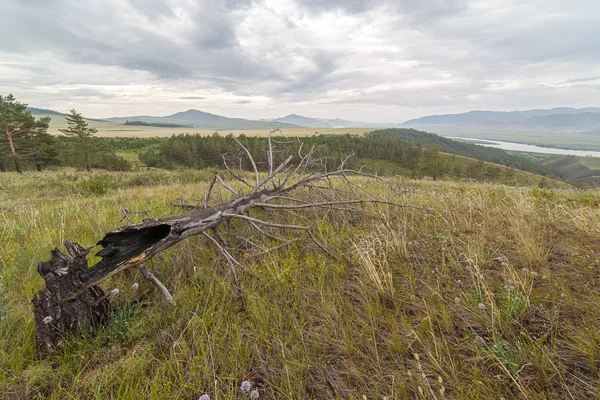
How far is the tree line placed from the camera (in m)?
35.2

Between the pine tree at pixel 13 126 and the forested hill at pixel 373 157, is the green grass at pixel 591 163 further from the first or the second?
the pine tree at pixel 13 126

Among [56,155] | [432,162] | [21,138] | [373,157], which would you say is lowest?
[373,157]

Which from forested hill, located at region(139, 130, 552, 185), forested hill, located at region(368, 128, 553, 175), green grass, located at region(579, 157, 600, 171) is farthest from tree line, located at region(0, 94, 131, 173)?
green grass, located at region(579, 157, 600, 171)

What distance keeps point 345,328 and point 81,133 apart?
2373 inches

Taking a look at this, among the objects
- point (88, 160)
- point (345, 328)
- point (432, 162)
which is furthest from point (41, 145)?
point (432, 162)

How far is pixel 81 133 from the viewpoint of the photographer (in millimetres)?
45344

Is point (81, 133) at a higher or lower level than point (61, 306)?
higher

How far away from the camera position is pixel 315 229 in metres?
3.56

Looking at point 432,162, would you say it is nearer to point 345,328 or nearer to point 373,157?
point 373,157

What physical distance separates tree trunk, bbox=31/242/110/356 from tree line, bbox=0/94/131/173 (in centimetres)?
5040

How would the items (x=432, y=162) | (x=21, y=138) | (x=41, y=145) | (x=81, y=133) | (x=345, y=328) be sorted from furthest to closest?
(x=432, y=162), (x=81, y=133), (x=41, y=145), (x=21, y=138), (x=345, y=328)

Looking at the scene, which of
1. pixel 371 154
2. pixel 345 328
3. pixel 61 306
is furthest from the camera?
pixel 371 154

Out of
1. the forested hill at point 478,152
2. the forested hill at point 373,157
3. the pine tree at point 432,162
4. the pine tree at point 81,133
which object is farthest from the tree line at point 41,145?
the forested hill at point 478,152

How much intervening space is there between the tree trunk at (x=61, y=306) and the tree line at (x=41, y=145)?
50.4 m
